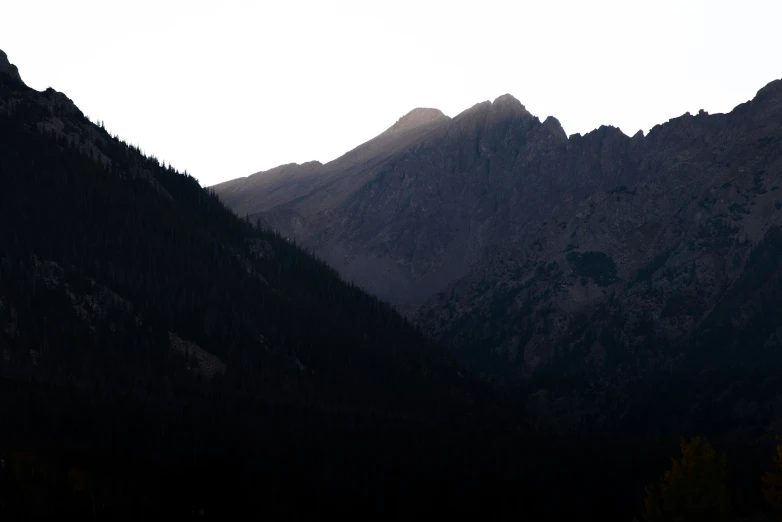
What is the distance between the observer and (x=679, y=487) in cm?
13862

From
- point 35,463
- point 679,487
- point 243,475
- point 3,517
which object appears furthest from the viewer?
point 243,475

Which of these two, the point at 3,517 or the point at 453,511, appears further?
the point at 453,511

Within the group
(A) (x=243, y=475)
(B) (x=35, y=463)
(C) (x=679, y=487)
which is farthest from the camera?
(A) (x=243, y=475)

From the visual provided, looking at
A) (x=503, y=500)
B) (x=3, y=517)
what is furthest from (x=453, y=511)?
(x=3, y=517)

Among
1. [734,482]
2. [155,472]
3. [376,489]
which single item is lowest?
[734,482]

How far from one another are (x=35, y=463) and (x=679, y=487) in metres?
96.4

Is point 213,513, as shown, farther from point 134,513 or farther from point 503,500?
point 503,500

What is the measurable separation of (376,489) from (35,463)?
54.5m

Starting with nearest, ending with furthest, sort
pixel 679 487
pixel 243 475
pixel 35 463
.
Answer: pixel 679 487, pixel 35 463, pixel 243 475

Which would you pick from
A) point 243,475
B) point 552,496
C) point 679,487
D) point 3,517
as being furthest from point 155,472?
point 679,487

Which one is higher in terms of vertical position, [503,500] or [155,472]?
[155,472]

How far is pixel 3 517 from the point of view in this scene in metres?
162

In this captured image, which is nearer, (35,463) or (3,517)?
(3,517)

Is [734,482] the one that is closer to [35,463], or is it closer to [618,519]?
[618,519]
